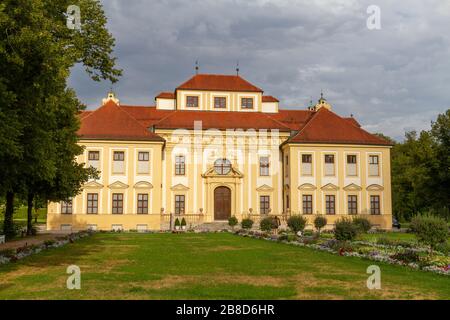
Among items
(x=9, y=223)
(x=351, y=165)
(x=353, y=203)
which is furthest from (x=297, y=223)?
(x=9, y=223)

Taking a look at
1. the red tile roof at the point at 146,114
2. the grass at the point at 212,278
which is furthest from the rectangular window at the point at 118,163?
the grass at the point at 212,278

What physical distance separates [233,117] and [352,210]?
13.6 meters

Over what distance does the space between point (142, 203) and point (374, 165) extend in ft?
68.3

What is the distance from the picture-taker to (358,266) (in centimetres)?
1514

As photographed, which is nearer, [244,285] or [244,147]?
[244,285]

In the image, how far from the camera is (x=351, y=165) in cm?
4491

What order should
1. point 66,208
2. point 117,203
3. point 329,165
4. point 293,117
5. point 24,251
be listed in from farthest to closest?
point 293,117 < point 329,165 < point 117,203 < point 66,208 < point 24,251

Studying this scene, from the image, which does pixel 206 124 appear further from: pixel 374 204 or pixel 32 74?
pixel 32 74

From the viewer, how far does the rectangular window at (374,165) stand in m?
45.2

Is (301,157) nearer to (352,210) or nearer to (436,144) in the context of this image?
(352,210)

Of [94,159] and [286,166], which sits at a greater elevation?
[94,159]

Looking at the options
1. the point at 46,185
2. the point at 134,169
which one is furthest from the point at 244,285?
the point at 134,169

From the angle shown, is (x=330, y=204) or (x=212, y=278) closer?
(x=212, y=278)

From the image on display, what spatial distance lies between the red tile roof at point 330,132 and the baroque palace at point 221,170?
10 centimetres
